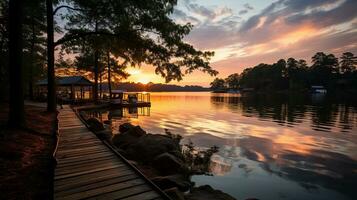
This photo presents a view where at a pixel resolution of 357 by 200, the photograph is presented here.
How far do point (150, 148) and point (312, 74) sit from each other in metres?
130

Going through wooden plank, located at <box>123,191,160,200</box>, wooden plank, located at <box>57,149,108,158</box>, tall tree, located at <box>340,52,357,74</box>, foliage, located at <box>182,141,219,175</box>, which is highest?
tall tree, located at <box>340,52,357,74</box>

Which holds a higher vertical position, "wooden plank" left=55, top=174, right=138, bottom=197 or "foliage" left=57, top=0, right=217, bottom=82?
"foliage" left=57, top=0, right=217, bottom=82

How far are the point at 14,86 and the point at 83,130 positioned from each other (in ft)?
13.9

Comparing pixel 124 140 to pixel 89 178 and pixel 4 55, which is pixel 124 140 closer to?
pixel 89 178

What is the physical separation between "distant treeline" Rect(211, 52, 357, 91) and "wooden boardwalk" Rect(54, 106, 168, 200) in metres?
132

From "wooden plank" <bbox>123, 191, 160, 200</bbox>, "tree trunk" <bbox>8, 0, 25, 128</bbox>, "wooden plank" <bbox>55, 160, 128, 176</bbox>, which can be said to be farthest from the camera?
"tree trunk" <bbox>8, 0, 25, 128</bbox>

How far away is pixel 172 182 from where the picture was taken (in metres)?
8.12

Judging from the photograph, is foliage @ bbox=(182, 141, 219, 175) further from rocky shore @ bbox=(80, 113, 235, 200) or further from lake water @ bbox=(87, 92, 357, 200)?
lake water @ bbox=(87, 92, 357, 200)

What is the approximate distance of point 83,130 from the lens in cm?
1332

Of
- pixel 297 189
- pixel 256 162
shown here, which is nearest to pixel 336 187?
pixel 297 189

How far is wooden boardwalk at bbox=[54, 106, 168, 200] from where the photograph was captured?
553 cm

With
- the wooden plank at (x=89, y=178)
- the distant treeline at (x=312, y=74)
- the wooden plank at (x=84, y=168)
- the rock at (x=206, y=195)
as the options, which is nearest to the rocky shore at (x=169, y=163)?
the rock at (x=206, y=195)

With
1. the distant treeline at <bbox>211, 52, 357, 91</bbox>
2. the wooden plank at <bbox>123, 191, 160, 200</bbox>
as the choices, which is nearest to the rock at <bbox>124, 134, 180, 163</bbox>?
the wooden plank at <bbox>123, 191, 160, 200</bbox>

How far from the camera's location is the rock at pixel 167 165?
9.77 meters
